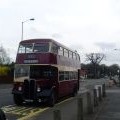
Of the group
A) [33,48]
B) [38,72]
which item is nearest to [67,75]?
[33,48]

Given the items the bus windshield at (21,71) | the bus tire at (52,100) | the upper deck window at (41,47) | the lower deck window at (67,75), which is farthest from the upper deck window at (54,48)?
the bus tire at (52,100)

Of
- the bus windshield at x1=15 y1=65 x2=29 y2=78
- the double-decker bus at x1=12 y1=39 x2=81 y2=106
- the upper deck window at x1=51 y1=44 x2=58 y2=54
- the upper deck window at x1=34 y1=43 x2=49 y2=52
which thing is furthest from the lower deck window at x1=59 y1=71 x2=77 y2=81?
the bus windshield at x1=15 y1=65 x2=29 y2=78

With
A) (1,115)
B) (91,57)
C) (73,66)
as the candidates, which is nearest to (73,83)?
(73,66)

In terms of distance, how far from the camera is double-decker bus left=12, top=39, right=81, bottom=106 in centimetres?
2636

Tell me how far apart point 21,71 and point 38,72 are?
97 centimetres

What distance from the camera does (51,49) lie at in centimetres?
2745

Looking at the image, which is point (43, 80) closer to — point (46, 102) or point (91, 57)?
point (46, 102)

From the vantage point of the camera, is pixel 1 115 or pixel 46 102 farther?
pixel 46 102

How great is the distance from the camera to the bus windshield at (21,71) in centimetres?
2706

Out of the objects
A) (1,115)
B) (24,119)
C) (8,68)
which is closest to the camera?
(1,115)

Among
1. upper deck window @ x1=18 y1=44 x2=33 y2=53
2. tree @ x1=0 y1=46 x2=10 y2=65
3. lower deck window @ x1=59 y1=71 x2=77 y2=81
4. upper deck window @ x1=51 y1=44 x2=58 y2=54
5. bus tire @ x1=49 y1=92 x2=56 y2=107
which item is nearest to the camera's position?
bus tire @ x1=49 y1=92 x2=56 y2=107

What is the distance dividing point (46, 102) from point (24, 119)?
7716 millimetres

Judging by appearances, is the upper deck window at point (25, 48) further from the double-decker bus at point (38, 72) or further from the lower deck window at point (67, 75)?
the lower deck window at point (67, 75)

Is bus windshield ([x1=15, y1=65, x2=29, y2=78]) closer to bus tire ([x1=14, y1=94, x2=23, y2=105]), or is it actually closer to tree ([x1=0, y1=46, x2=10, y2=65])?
bus tire ([x1=14, y1=94, x2=23, y2=105])
